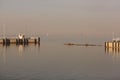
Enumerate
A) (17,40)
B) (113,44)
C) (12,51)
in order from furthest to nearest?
1. (17,40)
2. (113,44)
3. (12,51)

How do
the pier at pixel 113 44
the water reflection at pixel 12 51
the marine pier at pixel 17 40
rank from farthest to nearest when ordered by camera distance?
the marine pier at pixel 17 40 → the pier at pixel 113 44 → the water reflection at pixel 12 51

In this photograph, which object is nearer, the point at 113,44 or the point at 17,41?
the point at 113,44

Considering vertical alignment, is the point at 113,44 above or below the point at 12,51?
above

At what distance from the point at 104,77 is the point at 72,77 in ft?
10.5

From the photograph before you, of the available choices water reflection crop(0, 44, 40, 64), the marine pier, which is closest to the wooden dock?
the marine pier

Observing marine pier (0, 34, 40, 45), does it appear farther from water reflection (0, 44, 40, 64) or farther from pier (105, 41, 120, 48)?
pier (105, 41, 120, 48)

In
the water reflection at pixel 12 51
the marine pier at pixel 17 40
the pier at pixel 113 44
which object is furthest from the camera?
the marine pier at pixel 17 40

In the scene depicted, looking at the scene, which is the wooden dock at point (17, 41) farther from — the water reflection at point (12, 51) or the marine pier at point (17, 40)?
the water reflection at point (12, 51)

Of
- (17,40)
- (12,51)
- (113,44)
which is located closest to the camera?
(12,51)

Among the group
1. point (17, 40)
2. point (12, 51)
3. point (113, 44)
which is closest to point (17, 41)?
point (17, 40)

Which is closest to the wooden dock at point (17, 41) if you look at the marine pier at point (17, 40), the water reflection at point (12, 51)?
the marine pier at point (17, 40)

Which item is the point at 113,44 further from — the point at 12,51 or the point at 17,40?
the point at 17,40

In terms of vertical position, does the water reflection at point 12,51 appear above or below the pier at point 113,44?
below

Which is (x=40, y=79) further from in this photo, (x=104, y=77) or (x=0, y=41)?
(x=0, y=41)
